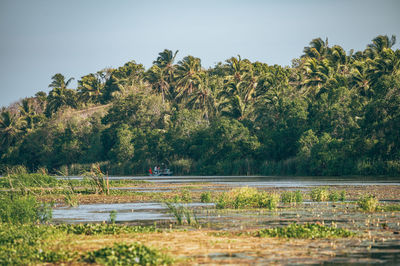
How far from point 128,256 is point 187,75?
372 feet

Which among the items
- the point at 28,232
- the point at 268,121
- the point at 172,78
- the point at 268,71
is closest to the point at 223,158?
the point at 268,121

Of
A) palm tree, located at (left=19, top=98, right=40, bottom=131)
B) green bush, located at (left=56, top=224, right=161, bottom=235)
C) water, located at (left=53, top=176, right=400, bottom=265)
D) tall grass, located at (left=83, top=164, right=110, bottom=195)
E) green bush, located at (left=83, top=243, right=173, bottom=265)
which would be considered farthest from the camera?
palm tree, located at (left=19, top=98, right=40, bottom=131)

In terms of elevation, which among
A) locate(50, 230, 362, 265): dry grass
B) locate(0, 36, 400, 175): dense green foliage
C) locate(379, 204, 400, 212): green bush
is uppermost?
locate(0, 36, 400, 175): dense green foliage

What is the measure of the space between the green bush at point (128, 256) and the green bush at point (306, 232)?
547 centimetres

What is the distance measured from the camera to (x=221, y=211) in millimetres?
30703

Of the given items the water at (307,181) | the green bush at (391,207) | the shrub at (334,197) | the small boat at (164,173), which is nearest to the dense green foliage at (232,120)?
the small boat at (164,173)

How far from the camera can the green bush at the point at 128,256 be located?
1580cm

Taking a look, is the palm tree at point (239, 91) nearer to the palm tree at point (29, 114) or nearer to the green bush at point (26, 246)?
the palm tree at point (29, 114)

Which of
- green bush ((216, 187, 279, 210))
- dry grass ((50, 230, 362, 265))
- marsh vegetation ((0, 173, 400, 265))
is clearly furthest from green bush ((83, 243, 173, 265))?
green bush ((216, 187, 279, 210))

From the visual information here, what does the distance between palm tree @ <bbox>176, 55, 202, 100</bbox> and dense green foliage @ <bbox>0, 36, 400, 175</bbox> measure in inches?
10.6

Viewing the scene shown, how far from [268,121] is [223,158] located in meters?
9.62

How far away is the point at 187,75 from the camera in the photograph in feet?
421

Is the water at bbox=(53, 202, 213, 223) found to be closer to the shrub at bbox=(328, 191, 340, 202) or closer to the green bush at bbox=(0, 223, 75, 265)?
the green bush at bbox=(0, 223, 75, 265)

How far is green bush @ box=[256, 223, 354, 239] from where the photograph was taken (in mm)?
20219
